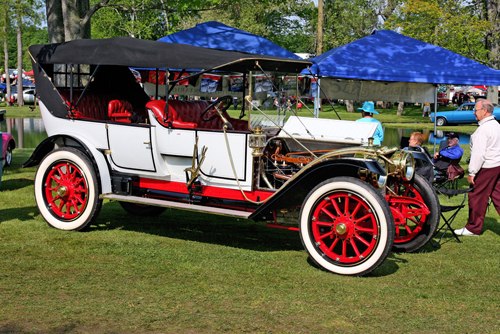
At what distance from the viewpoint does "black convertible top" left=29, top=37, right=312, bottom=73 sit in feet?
18.2

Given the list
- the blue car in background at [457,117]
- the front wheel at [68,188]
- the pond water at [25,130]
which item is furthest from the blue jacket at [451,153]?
the blue car in background at [457,117]

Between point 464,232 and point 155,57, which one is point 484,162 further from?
point 155,57

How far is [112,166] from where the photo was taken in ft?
20.3

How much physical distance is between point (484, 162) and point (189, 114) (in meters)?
3.50

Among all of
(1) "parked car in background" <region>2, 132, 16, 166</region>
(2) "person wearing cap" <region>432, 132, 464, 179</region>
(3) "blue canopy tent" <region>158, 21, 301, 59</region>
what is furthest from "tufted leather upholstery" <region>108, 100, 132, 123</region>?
(3) "blue canopy tent" <region>158, 21, 301, 59</region>

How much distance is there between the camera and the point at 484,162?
6.34 meters

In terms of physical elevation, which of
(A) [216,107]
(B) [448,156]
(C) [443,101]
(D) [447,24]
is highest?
(D) [447,24]

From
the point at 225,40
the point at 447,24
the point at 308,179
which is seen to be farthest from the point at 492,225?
the point at 447,24

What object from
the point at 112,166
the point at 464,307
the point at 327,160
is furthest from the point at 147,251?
the point at 464,307

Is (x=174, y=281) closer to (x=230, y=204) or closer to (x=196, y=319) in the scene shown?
(x=196, y=319)

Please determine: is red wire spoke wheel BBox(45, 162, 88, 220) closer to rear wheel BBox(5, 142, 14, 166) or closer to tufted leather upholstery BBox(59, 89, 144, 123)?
tufted leather upholstery BBox(59, 89, 144, 123)

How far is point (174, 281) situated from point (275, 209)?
1.21 metres

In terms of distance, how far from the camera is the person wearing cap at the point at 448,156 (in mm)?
9266

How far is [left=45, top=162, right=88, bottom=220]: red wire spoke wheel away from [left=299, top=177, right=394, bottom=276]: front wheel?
8.75 ft
